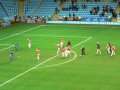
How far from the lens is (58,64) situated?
35.1 meters

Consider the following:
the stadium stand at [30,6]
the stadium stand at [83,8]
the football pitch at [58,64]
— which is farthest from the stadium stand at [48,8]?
the football pitch at [58,64]

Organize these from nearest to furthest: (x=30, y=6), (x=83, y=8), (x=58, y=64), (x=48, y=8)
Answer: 1. (x=58, y=64)
2. (x=83, y=8)
3. (x=48, y=8)
4. (x=30, y=6)

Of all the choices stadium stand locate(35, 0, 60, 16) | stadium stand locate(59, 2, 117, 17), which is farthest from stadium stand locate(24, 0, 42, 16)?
stadium stand locate(59, 2, 117, 17)

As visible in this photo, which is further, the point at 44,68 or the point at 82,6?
the point at 82,6

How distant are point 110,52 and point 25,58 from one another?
32.2ft

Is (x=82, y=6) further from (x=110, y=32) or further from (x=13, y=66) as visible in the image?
(x=13, y=66)

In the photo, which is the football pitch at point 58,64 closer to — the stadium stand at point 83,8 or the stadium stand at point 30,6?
the stadium stand at point 83,8

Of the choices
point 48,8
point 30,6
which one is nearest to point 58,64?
point 48,8

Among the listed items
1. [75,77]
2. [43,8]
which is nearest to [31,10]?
[43,8]

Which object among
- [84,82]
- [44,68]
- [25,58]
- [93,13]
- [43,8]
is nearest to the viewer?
[84,82]

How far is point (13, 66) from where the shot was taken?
113 ft

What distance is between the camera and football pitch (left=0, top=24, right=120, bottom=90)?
28.4 metres

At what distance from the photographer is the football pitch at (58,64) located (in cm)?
2839

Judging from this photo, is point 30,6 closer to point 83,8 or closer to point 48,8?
point 48,8
